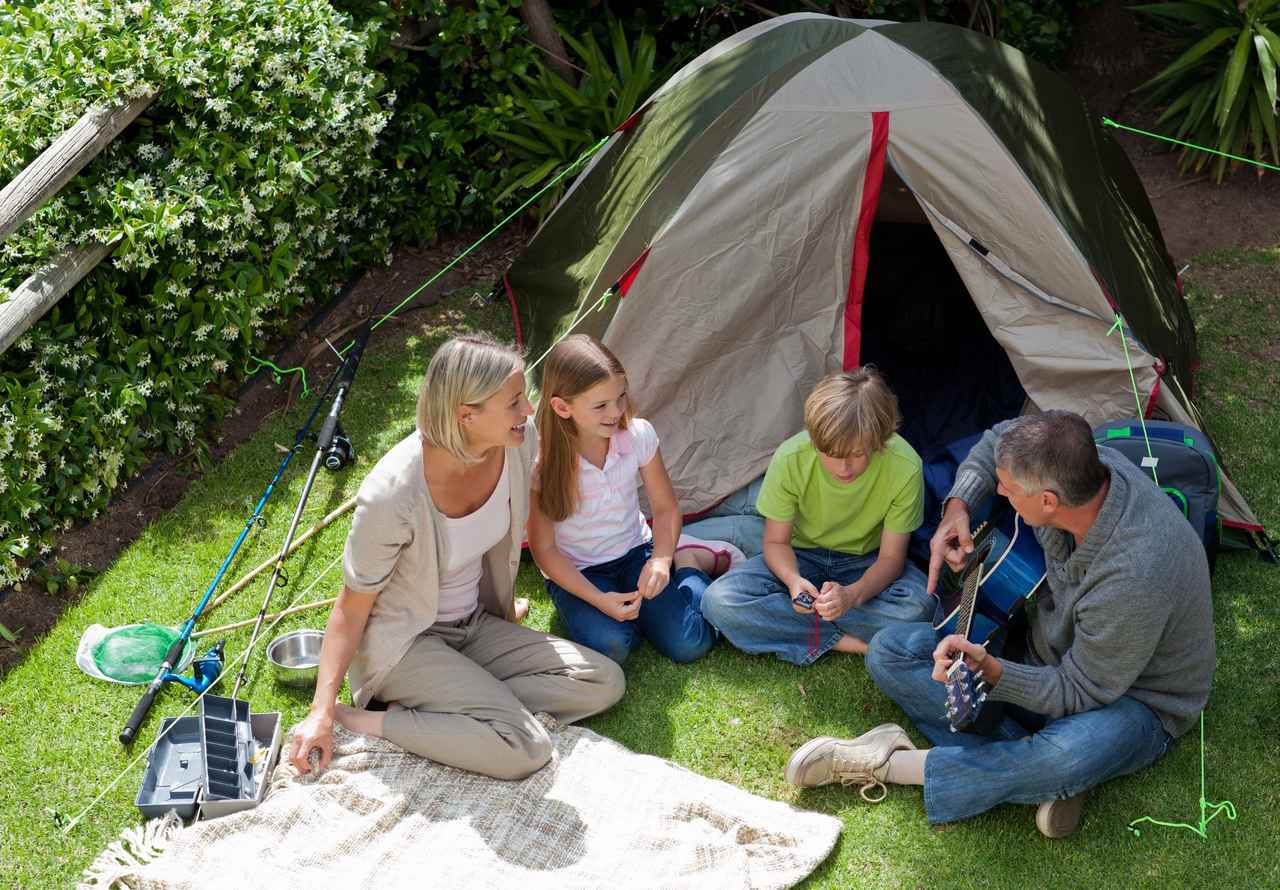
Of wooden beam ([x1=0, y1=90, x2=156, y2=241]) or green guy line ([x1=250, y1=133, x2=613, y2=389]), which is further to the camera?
green guy line ([x1=250, y1=133, x2=613, y2=389])

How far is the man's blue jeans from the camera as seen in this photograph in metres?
2.97

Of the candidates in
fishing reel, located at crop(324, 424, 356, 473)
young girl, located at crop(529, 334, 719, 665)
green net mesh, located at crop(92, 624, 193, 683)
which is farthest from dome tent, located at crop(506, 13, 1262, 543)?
green net mesh, located at crop(92, 624, 193, 683)

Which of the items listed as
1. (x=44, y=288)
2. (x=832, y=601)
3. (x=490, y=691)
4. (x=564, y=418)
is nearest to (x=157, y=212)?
Answer: (x=44, y=288)

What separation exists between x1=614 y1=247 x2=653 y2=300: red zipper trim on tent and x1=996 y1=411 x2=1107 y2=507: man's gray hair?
4.83 feet

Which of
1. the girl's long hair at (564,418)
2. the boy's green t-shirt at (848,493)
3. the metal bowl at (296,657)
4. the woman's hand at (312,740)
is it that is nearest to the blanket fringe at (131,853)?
the woman's hand at (312,740)

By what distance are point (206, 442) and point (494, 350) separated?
201cm

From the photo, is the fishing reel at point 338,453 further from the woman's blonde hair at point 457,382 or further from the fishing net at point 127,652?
the woman's blonde hair at point 457,382

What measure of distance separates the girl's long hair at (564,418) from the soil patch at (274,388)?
1614 mm

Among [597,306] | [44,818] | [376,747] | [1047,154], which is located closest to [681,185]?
[597,306]

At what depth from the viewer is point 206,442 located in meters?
4.64

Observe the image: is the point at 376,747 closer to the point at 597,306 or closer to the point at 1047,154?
the point at 597,306

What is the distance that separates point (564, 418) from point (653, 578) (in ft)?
1.71

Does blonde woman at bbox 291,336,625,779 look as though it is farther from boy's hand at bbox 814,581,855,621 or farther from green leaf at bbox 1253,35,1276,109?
green leaf at bbox 1253,35,1276,109

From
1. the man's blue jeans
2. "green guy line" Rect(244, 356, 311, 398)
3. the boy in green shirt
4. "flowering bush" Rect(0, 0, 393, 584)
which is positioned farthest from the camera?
"green guy line" Rect(244, 356, 311, 398)
